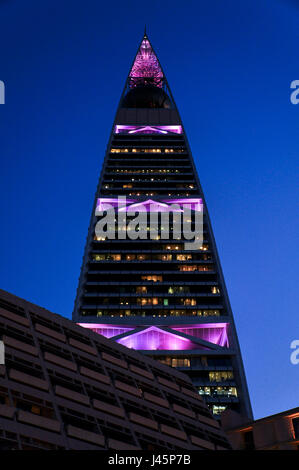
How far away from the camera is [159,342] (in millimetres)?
105062

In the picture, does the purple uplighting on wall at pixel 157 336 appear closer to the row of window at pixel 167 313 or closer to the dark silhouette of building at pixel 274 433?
the row of window at pixel 167 313

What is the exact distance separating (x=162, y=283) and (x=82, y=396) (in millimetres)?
70738

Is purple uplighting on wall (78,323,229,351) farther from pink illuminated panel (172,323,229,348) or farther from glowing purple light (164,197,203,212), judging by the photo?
glowing purple light (164,197,203,212)

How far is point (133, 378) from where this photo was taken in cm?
5638

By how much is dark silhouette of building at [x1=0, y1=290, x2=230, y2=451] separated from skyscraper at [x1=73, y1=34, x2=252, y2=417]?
119 feet

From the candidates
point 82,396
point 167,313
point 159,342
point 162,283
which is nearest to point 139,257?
point 162,283

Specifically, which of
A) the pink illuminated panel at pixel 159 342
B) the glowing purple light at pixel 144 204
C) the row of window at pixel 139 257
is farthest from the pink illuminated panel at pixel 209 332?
the glowing purple light at pixel 144 204

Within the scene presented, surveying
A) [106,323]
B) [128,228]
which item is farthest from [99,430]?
[128,228]

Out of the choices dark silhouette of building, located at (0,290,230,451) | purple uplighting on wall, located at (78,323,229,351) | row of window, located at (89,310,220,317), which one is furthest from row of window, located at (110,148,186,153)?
dark silhouette of building, located at (0,290,230,451)

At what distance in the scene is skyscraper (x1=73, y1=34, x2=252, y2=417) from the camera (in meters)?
101

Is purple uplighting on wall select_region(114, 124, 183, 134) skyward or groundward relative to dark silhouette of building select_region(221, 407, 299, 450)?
skyward

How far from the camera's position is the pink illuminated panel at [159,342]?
104 meters
